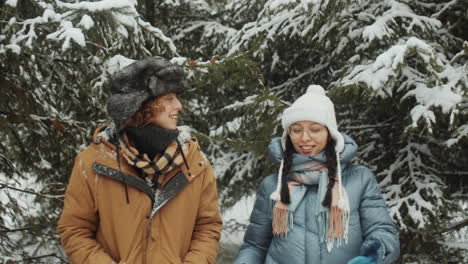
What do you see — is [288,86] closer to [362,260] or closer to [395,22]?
[395,22]

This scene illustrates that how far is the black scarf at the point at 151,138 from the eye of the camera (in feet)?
9.62

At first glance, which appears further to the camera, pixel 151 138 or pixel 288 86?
pixel 288 86

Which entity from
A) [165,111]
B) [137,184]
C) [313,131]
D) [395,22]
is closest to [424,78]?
[395,22]

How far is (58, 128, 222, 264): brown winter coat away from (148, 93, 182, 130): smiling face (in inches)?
9.2

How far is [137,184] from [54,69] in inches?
117

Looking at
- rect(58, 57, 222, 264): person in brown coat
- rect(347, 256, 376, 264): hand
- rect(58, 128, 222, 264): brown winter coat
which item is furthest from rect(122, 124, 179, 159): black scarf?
rect(347, 256, 376, 264): hand

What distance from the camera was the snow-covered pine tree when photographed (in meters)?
4.38

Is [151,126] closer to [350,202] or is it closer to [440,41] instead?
[350,202]

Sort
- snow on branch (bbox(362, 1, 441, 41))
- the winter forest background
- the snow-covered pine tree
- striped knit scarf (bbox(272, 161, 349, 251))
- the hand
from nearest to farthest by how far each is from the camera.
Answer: the hand, striped knit scarf (bbox(272, 161, 349, 251)), the snow-covered pine tree, the winter forest background, snow on branch (bbox(362, 1, 441, 41))

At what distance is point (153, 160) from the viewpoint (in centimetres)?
294

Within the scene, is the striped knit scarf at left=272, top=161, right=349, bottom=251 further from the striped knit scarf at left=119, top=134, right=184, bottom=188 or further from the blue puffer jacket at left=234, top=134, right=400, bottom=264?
the striped knit scarf at left=119, top=134, right=184, bottom=188

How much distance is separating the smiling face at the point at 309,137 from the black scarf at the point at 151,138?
2.48 ft

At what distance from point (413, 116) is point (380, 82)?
19.2 inches

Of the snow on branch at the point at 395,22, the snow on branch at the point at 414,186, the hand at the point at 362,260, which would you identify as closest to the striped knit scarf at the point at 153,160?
the hand at the point at 362,260
